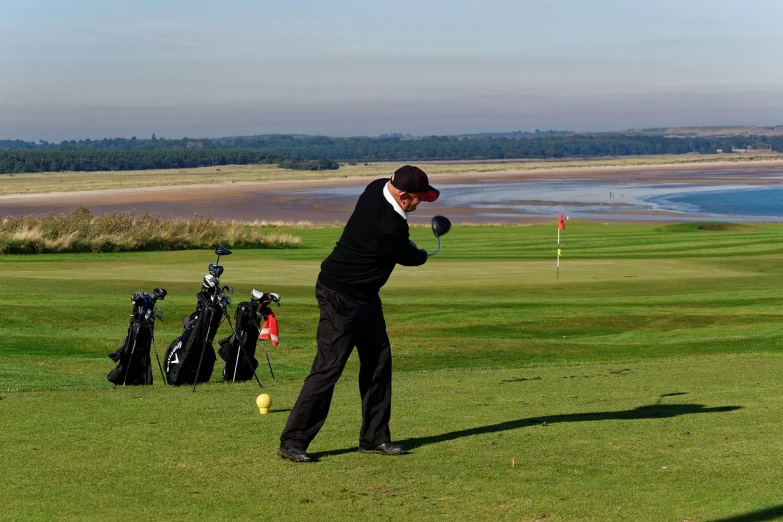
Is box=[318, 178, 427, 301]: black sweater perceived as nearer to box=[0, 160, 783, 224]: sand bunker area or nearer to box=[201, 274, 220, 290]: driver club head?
box=[201, 274, 220, 290]: driver club head

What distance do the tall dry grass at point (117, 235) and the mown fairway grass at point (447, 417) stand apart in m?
16.2

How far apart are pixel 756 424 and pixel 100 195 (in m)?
107

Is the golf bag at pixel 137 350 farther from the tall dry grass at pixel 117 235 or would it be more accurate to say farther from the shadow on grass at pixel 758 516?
the tall dry grass at pixel 117 235

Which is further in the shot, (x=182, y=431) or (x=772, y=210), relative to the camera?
(x=772, y=210)

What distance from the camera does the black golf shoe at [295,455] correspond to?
766cm

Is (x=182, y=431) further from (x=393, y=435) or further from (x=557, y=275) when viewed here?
(x=557, y=275)

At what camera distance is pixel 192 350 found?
11.8m

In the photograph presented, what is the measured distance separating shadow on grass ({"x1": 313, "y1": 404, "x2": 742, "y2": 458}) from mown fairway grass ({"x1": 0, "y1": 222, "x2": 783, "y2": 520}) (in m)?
0.03

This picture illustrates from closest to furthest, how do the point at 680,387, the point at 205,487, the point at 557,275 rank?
the point at 205,487 → the point at 680,387 → the point at 557,275

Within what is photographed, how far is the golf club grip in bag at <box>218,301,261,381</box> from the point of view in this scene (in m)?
12.5

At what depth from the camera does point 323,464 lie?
7.71 meters

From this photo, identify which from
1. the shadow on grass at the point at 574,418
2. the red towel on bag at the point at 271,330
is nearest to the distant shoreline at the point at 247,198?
the shadow on grass at the point at 574,418

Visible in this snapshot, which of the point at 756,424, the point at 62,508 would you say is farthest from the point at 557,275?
the point at 62,508

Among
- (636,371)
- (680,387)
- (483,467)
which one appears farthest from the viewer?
(636,371)
